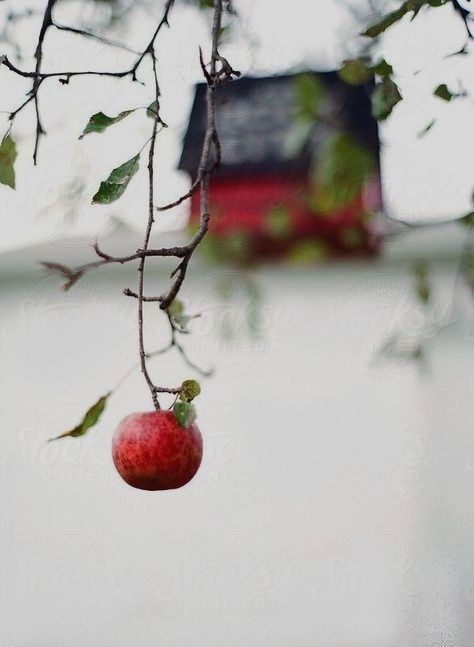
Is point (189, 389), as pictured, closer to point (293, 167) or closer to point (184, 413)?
point (184, 413)

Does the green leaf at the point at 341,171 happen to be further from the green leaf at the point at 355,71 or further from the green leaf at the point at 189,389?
the green leaf at the point at 189,389

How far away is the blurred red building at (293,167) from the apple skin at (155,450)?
0.37 m

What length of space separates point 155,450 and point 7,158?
0.33m

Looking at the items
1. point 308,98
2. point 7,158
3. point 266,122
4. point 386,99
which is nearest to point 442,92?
point 386,99

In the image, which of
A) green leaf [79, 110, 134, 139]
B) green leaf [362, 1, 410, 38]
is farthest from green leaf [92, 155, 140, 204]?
green leaf [362, 1, 410, 38]

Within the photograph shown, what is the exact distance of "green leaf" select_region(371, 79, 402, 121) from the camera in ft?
2.63

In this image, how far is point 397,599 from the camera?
62.6 inches

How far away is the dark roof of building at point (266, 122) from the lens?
1139mm

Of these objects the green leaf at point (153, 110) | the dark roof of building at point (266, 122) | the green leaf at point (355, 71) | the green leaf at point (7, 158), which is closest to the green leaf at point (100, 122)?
the green leaf at point (153, 110)

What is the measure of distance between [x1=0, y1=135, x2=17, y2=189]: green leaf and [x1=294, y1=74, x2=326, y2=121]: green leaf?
1.23ft

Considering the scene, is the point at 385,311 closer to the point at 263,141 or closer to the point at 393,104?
the point at 263,141

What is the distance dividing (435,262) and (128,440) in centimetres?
102

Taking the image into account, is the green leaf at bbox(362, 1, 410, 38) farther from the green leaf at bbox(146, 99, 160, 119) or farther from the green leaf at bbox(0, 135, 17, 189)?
the green leaf at bbox(0, 135, 17, 189)

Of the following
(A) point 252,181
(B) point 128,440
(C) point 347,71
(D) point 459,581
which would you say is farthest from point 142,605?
(C) point 347,71
